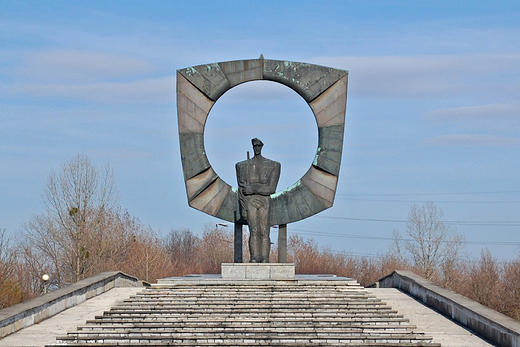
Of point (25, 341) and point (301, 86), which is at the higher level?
point (301, 86)

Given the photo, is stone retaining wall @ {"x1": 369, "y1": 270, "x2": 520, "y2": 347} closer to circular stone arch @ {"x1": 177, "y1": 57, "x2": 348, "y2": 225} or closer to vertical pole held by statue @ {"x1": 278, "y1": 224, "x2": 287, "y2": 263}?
vertical pole held by statue @ {"x1": 278, "y1": 224, "x2": 287, "y2": 263}

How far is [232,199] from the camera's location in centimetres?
1733

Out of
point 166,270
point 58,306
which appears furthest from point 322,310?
point 166,270

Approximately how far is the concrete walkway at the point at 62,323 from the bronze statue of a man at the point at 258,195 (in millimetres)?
2596

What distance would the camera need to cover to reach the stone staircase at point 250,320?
37.1ft

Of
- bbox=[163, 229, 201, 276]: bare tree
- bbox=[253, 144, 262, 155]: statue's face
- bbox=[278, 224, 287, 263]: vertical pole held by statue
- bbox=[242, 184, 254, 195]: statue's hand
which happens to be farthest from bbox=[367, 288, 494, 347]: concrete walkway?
bbox=[163, 229, 201, 276]: bare tree

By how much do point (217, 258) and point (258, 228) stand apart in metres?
22.0

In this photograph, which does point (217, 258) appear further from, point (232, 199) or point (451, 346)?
point (451, 346)

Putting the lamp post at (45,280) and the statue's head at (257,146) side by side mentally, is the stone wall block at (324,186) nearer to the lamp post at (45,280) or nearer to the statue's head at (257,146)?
the statue's head at (257,146)

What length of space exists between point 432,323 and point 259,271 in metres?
4.08

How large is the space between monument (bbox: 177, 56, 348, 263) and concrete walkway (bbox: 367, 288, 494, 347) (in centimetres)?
282

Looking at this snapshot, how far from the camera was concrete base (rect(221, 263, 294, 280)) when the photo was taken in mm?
15562

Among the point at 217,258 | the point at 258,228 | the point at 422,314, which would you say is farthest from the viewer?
the point at 217,258

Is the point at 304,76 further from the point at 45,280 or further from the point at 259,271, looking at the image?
the point at 45,280
